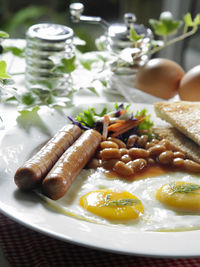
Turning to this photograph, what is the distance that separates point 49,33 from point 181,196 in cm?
151

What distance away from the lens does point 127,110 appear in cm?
232

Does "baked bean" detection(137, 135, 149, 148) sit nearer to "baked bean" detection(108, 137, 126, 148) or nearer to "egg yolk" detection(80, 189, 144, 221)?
"baked bean" detection(108, 137, 126, 148)

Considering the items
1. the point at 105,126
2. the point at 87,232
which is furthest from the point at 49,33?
the point at 87,232

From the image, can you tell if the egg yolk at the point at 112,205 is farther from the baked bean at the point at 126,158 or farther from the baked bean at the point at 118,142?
the baked bean at the point at 118,142

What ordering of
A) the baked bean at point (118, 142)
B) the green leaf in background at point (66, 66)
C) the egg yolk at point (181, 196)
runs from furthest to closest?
1. the green leaf in background at point (66, 66)
2. the baked bean at point (118, 142)
3. the egg yolk at point (181, 196)

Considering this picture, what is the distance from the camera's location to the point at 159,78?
2623 millimetres

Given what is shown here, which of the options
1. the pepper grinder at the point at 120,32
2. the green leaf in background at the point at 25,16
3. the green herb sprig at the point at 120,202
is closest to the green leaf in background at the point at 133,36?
the pepper grinder at the point at 120,32

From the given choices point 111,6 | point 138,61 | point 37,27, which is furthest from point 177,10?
point 37,27

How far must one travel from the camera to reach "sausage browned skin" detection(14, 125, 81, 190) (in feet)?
4.94

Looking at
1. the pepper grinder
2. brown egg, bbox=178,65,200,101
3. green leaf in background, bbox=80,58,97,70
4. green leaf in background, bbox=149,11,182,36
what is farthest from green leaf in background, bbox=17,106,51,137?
green leaf in background, bbox=149,11,182,36

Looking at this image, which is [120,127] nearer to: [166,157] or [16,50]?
[166,157]

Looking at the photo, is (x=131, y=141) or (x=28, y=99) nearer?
(x=131, y=141)

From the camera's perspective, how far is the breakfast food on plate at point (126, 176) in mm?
1468

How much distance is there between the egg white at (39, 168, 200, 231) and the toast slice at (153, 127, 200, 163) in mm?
222
